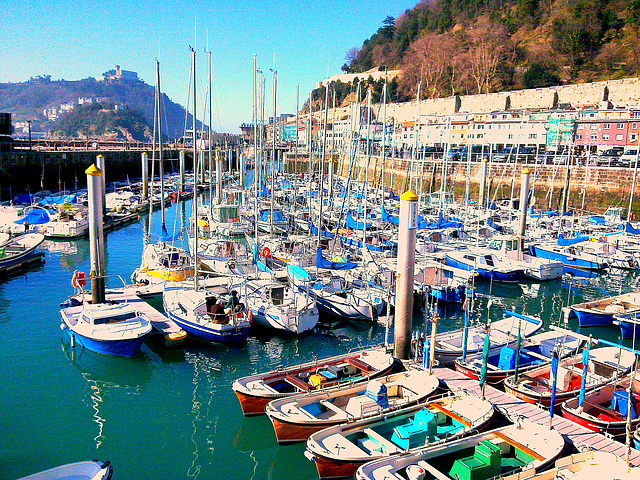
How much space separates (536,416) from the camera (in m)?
12.2

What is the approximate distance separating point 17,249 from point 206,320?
17.5 meters

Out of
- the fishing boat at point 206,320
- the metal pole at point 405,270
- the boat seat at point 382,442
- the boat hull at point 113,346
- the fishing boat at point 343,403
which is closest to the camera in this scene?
the boat seat at point 382,442

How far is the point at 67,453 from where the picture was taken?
12.0 m

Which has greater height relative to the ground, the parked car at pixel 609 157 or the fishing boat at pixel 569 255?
the parked car at pixel 609 157

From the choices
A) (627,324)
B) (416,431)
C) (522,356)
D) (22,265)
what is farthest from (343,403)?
(22,265)

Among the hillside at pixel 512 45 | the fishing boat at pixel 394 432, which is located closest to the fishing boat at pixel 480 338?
the fishing boat at pixel 394 432

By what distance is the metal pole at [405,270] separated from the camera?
47.5 ft

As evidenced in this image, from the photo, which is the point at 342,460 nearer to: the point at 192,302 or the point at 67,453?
the point at 67,453

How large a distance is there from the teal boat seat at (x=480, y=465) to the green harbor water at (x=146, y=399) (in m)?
3.27

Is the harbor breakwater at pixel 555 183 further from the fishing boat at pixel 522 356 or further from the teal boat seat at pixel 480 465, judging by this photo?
the teal boat seat at pixel 480 465

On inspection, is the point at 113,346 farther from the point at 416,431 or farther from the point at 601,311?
the point at 601,311

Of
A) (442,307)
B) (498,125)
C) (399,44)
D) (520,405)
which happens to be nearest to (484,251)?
(442,307)

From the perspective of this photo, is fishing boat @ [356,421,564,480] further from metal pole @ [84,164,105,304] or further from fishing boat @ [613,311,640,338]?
metal pole @ [84,164,105,304]

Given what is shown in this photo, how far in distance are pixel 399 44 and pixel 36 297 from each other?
419ft
